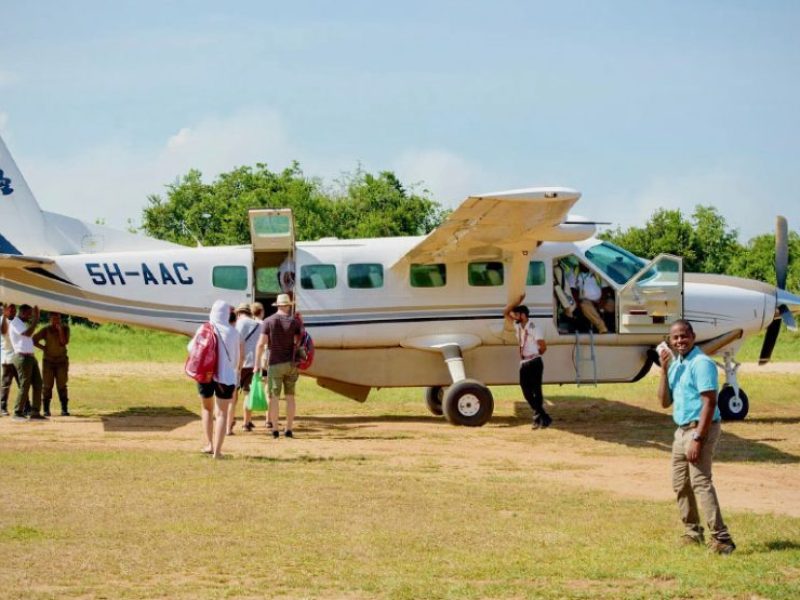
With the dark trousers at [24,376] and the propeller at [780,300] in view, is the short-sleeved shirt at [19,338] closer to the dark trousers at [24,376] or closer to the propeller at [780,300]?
the dark trousers at [24,376]

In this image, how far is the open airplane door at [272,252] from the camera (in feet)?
61.3

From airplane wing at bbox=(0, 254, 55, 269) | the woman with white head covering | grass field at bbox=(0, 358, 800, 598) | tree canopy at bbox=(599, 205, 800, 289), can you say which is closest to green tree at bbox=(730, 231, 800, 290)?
tree canopy at bbox=(599, 205, 800, 289)

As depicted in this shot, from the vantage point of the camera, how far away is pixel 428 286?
19000mm

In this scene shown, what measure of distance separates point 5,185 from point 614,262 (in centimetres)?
1026

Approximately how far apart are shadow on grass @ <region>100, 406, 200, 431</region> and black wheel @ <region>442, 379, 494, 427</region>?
4.26 metres

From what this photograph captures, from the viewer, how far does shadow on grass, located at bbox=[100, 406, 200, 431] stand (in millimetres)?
17531

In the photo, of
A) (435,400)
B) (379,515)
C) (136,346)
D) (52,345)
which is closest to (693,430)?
(379,515)

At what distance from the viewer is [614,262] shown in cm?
1930

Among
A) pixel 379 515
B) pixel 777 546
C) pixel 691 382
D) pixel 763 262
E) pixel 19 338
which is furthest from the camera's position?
pixel 763 262

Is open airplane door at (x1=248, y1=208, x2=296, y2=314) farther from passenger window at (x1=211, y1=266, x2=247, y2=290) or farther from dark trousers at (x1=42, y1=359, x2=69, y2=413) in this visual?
dark trousers at (x1=42, y1=359, x2=69, y2=413)

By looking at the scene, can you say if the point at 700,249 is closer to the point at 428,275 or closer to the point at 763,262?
the point at 763,262

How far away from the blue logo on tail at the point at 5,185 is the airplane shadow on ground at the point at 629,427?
9456 mm

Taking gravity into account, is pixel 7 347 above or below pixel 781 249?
below

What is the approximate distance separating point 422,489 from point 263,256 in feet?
27.6
